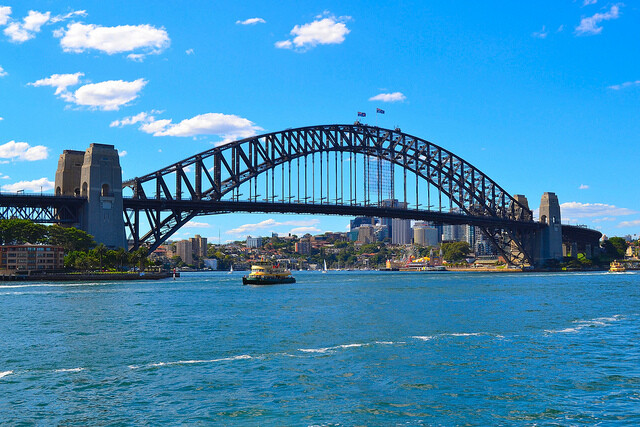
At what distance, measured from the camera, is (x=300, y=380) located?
63.3 ft

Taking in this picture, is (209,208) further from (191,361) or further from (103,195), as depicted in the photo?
Answer: (191,361)

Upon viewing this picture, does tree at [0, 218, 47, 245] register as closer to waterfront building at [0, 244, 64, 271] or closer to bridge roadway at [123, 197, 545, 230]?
waterfront building at [0, 244, 64, 271]

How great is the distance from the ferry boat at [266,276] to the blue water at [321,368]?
128ft

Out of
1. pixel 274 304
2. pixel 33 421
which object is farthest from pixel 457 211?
pixel 33 421

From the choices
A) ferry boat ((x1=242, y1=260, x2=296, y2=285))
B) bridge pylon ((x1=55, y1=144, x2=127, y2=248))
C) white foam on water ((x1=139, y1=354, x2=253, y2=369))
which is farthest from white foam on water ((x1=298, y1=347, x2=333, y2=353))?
bridge pylon ((x1=55, y1=144, x2=127, y2=248))

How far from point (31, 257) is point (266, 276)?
106 feet

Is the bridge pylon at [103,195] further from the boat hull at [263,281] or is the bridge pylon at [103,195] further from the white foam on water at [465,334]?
the white foam on water at [465,334]

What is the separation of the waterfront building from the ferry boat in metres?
26.8

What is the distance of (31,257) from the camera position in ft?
290

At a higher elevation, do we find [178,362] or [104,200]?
[104,200]

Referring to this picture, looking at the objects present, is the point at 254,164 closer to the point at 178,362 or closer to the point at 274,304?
the point at 274,304

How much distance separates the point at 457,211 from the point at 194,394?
120778mm

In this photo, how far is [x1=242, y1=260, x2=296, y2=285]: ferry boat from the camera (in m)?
77.7

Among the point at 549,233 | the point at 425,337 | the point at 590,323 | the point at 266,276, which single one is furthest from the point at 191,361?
the point at 549,233
